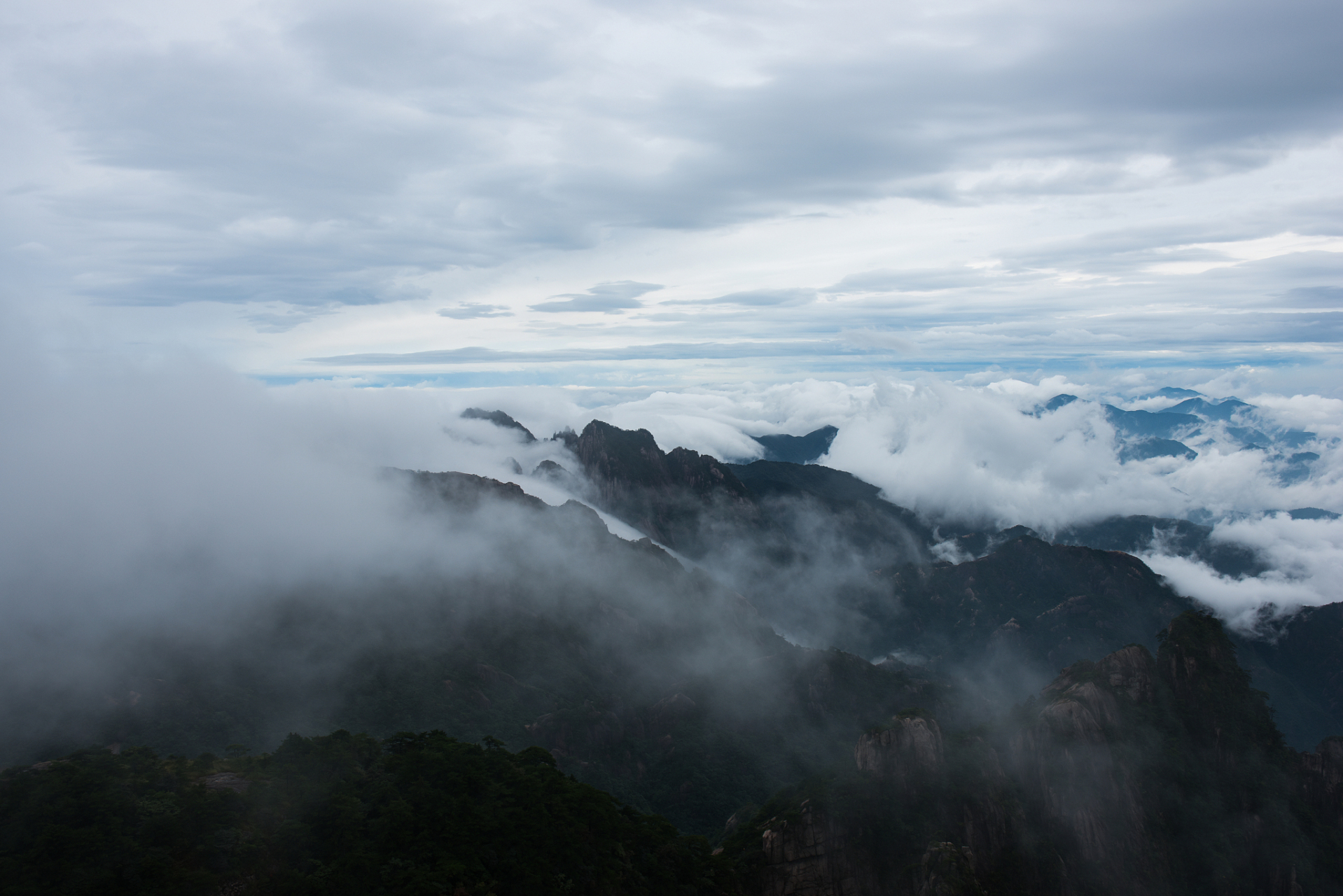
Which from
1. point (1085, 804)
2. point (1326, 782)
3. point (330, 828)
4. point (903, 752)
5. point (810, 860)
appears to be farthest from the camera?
point (1326, 782)

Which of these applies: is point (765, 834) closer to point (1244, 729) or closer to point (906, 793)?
point (906, 793)

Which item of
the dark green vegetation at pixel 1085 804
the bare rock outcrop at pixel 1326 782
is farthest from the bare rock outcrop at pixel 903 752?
the bare rock outcrop at pixel 1326 782

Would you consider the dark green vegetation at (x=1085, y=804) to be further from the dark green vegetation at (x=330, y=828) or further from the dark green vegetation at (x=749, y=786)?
the dark green vegetation at (x=330, y=828)

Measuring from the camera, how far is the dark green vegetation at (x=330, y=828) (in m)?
61.4

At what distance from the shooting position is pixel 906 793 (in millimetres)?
117938

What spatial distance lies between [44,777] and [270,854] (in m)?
24.7

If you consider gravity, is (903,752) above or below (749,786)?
above

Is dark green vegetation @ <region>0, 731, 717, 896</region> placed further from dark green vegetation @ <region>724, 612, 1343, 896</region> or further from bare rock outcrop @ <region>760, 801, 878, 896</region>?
dark green vegetation @ <region>724, 612, 1343, 896</region>

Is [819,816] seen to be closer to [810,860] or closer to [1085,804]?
[810,860]

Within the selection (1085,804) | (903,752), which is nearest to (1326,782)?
(1085,804)

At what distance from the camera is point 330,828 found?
237ft

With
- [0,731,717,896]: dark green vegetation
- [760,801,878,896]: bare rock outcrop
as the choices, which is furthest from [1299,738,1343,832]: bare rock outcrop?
[0,731,717,896]: dark green vegetation

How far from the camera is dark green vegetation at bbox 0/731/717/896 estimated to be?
201 ft

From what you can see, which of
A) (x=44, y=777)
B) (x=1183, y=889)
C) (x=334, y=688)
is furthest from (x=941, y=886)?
(x=334, y=688)
